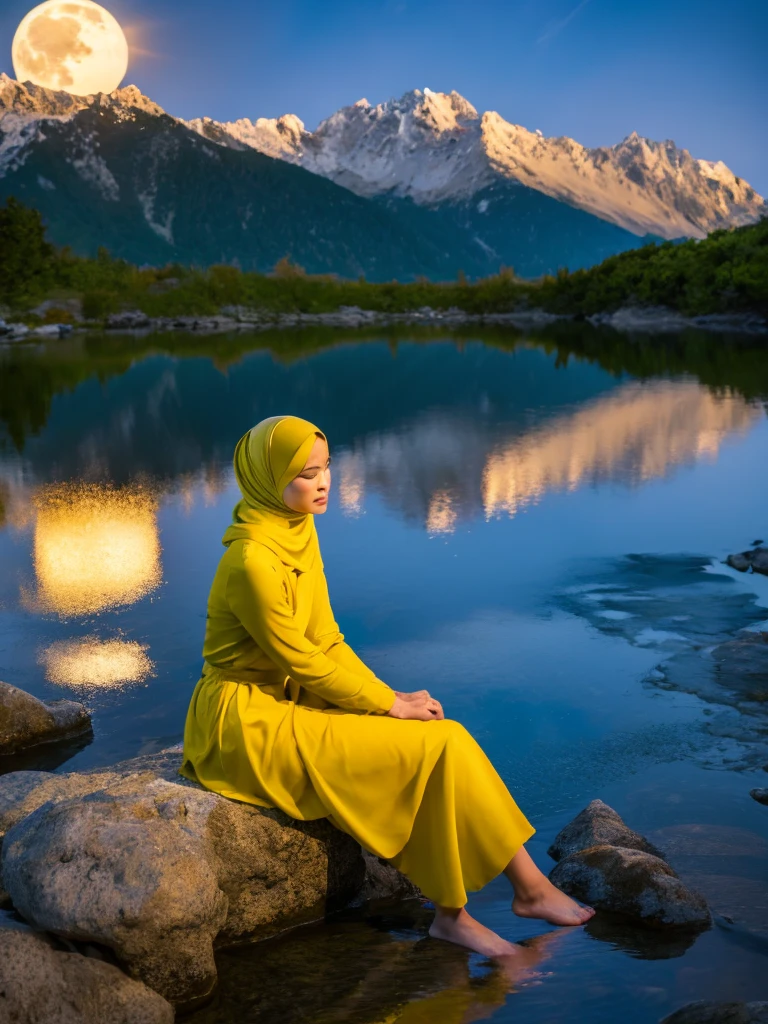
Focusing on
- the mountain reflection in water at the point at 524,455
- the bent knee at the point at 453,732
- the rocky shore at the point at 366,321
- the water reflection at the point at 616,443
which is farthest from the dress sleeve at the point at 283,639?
the rocky shore at the point at 366,321

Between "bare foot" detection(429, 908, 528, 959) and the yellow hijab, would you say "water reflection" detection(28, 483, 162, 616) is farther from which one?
"bare foot" detection(429, 908, 528, 959)

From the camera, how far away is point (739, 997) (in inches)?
153

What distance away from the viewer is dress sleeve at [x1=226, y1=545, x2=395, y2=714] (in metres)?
4.02

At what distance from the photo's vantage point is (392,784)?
12.9 feet

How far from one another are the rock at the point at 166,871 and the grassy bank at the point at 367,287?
57.4m

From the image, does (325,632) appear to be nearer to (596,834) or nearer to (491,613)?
(596,834)

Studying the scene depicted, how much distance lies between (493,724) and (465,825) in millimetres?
2815

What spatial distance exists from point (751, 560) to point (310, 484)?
7.20m

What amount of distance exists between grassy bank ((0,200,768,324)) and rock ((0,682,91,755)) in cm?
5576

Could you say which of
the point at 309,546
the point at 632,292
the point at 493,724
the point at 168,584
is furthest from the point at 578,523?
the point at 632,292

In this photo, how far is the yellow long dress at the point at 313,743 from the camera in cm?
392

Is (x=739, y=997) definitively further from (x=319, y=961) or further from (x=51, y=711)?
(x=51, y=711)

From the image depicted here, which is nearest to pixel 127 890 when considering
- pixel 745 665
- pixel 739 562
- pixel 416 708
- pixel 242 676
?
pixel 242 676

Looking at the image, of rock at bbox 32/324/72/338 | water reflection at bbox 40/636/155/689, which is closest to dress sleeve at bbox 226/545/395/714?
water reflection at bbox 40/636/155/689
